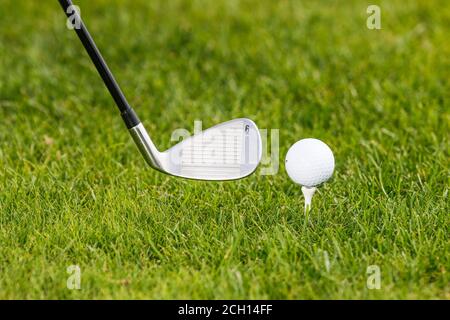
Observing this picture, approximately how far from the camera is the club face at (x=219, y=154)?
3.69 metres

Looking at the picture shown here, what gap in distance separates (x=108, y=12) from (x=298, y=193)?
3804 millimetres

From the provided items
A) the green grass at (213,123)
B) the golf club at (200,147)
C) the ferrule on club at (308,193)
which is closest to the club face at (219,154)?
the golf club at (200,147)

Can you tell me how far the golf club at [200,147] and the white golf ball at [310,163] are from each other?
17cm

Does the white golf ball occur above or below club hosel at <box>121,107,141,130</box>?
below

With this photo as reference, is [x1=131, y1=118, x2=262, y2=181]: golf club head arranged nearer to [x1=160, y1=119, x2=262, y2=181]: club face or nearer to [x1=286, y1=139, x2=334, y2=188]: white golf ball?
[x1=160, y1=119, x2=262, y2=181]: club face

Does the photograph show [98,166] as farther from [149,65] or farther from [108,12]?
[108,12]

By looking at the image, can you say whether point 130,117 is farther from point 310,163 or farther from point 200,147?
point 310,163

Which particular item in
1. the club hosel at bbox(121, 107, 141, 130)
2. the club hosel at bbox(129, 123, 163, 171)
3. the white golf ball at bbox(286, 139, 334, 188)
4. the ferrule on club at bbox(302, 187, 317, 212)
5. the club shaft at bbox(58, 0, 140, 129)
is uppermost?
the club shaft at bbox(58, 0, 140, 129)

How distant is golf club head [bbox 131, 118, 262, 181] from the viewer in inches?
145

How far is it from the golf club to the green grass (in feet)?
0.52

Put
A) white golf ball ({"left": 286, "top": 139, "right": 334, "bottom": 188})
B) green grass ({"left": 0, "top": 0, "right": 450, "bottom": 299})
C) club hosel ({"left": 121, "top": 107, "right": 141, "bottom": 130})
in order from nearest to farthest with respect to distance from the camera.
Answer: green grass ({"left": 0, "top": 0, "right": 450, "bottom": 299}), white golf ball ({"left": 286, "top": 139, "right": 334, "bottom": 188}), club hosel ({"left": 121, "top": 107, "right": 141, "bottom": 130})

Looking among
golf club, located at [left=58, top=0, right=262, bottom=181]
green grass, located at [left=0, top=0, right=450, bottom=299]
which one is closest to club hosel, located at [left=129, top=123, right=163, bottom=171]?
golf club, located at [left=58, top=0, right=262, bottom=181]

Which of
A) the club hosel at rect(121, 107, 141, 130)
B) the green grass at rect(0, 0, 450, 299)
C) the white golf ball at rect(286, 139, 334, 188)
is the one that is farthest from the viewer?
the club hosel at rect(121, 107, 141, 130)

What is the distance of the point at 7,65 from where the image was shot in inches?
239
